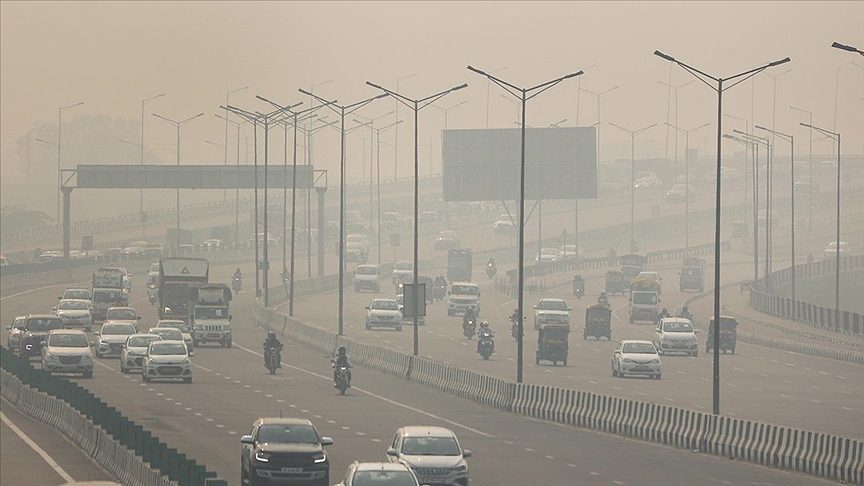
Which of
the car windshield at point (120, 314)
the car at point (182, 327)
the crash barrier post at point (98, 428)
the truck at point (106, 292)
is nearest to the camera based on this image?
the crash barrier post at point (98, 428)

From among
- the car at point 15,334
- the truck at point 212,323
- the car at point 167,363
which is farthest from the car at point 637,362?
the car at point 15,334

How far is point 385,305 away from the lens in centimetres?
9056

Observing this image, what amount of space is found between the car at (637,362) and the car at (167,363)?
609 inches

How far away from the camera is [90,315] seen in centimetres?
8556

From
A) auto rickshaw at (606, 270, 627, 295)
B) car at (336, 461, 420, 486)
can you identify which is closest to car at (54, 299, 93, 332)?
auto rickshaw at (606, 270, 627, 295)

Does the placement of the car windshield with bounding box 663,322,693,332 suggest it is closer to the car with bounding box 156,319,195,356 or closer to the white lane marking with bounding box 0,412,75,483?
the car with bounding box 156,319,195,356

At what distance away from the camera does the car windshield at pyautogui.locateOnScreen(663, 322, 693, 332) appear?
79250 mm

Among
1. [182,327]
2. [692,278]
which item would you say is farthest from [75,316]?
[692,278]

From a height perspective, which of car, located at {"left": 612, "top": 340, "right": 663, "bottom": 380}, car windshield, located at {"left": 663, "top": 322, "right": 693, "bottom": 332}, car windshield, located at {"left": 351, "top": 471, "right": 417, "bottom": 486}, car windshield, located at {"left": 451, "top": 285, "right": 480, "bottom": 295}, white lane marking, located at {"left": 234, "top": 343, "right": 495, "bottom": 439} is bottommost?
white lane marking, located at {"left": 234, "top": 343, "right": 495, "bottom": 439}

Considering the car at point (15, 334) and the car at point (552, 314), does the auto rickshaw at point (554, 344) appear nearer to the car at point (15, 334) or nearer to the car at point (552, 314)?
the car at point (552, 314)

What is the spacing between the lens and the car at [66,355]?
60.3 m

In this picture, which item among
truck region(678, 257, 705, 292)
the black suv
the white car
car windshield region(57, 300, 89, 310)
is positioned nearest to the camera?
the black suv

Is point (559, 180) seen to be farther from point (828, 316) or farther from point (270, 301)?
point (828, 316)

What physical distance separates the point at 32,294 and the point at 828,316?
4987cm
